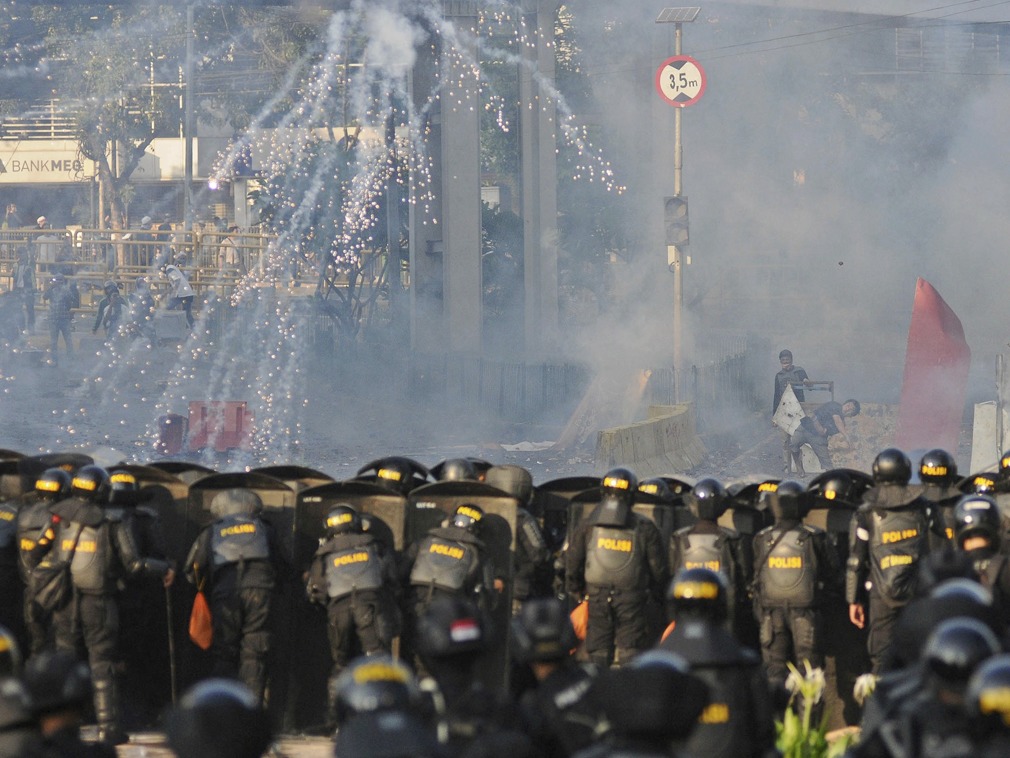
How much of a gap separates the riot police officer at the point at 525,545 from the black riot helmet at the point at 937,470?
2.12m

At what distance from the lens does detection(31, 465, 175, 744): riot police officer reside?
7.66 meters

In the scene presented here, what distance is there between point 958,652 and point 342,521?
443cm

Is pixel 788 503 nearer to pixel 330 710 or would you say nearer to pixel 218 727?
pixel 330 710

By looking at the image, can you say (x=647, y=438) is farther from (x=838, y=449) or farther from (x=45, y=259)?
(x=45, y=259)

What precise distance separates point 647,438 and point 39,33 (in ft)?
64.4

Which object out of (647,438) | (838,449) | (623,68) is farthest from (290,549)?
(623,68)

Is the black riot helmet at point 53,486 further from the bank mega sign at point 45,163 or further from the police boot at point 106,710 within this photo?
the bank mega sign at point 45,163

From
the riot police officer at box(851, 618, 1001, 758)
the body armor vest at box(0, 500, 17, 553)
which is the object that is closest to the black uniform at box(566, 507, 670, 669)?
the body armor vest at box(0, 500, 17, 553)

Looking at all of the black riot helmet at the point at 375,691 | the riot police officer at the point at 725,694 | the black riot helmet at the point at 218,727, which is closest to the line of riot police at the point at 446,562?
the riot police officer at the point at 725,694

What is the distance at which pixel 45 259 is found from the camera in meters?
26.4

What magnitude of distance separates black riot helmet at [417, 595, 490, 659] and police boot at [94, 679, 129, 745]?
3934mm

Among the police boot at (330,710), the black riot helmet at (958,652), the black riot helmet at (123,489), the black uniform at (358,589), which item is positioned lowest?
the police boot at (330,710)

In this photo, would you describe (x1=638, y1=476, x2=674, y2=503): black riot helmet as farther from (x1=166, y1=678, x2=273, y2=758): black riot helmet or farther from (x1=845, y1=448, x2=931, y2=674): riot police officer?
(x1=166, y1=678, x2=273, y2=758): black riot helmet

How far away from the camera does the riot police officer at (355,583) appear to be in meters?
7.61
